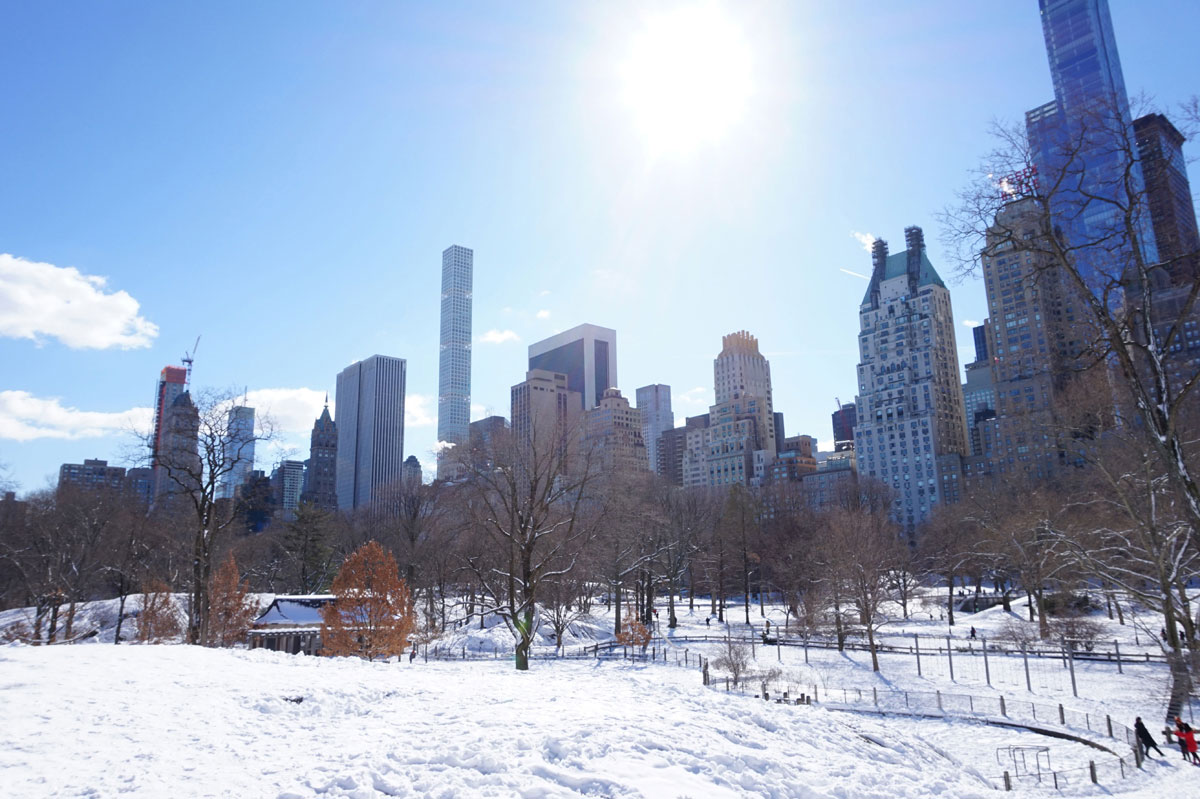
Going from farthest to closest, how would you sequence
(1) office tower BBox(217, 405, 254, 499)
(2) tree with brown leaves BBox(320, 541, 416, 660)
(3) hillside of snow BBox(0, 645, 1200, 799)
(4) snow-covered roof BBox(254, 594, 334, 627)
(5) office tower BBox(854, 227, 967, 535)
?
(5) office tower BBox(854, 227, 967, 535), (4) snow-covered roof BBox(254, 594, 334, 627), (1) office tower BBox(217, 405, 254, 499), (2) tree with brown leaves BBox(320, 541, 416, 660), (3) hillside of snow BBox(0, 645, 1200, 799)

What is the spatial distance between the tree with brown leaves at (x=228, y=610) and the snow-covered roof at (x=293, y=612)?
1.64m

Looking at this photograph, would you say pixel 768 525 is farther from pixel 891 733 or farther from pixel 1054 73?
pixel 1054 73

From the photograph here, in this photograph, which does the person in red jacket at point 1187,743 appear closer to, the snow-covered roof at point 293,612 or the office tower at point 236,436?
the office tower at point 236,436

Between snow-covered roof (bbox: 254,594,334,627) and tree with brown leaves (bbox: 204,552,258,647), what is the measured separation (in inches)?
64.5

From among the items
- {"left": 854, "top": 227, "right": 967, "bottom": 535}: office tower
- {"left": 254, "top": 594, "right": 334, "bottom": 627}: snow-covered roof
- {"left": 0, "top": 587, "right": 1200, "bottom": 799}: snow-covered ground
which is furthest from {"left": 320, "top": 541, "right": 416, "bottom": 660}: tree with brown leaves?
{"left": 854, "top": 227, "right": 967, "bottom": 535}: office tower

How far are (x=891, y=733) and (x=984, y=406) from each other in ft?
639

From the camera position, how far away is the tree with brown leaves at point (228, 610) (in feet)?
117

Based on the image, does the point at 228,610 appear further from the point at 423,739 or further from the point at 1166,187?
the point at 1166,187

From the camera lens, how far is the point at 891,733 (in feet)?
53.0

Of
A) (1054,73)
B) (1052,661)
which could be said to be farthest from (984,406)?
(1052,661)

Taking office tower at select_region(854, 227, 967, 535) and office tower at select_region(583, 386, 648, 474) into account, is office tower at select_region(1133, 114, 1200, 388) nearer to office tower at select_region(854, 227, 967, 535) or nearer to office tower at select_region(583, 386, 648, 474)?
office tower at select_region(583, 386, 648, 474)

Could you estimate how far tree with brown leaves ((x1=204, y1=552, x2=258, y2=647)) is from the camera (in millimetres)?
35594

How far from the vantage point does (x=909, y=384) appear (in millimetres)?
158250

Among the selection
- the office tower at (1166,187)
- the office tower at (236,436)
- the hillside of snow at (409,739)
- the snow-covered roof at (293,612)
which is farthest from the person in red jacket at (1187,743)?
the snow-covered roof at (293,612)
